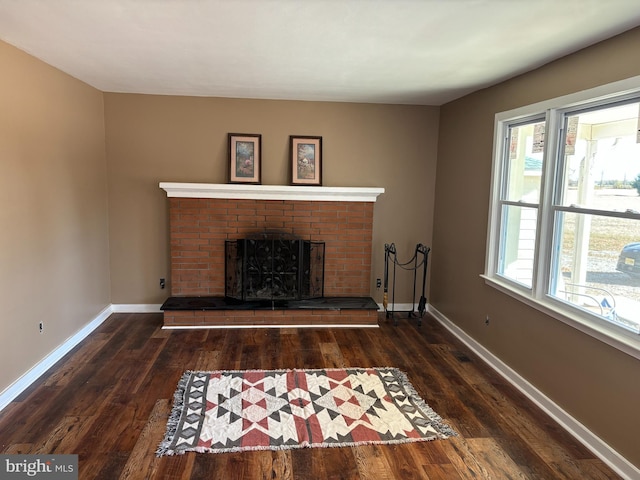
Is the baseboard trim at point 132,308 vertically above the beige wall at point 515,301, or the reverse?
the beige wall at point 515,301

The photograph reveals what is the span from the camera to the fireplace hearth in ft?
15.3

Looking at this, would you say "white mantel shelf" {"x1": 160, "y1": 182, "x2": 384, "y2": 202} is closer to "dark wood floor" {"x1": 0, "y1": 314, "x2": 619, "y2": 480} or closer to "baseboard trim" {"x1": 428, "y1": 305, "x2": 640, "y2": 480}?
"dark wood floor" {"x1": 0, "y1": 314, "x2": 619, "y2": 480}

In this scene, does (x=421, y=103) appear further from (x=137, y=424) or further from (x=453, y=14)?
(x=137, y=424)

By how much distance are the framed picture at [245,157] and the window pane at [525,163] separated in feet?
8.46

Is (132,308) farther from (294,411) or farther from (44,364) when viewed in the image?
(294,411)

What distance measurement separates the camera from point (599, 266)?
8.70 ft

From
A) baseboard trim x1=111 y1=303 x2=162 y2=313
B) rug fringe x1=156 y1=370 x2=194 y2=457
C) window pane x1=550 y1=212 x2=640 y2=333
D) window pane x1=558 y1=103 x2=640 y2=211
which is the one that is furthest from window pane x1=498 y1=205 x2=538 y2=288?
baseboard trim x1=111 y1=303 x2=162 y2=313

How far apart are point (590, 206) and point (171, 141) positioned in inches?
158

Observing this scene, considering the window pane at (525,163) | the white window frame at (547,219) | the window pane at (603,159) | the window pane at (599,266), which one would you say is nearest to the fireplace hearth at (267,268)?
the white window frame at (547,219)

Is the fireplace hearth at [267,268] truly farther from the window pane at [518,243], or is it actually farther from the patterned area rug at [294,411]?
the window pane at [518,243]

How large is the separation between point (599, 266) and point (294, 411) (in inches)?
85.2

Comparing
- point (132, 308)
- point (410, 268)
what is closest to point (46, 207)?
point (132, 308)

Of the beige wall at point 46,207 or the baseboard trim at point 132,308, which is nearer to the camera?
the beige wall at point 46,207

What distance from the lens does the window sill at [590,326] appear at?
2309 millimetres
